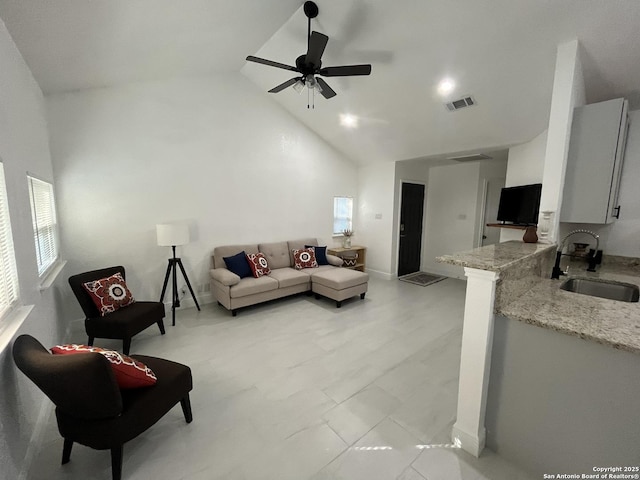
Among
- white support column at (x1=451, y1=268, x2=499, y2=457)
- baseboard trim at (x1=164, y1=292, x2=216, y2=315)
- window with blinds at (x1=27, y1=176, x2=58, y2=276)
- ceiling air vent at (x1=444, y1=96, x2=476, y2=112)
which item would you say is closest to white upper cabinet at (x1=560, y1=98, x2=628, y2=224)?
ceiling air vent at (x1=444, y1=96, x2=476, y2=112)

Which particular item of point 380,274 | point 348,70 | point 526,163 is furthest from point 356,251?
point 348,70

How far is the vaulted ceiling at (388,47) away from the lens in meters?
2.06

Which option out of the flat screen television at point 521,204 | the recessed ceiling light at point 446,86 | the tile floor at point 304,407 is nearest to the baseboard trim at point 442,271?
the flat screen television at point 521,204

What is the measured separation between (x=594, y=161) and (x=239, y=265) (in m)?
4.05

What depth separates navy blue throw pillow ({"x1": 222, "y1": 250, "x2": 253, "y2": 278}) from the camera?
13.1 feet

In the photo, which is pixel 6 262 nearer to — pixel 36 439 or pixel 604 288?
pixel 36 439

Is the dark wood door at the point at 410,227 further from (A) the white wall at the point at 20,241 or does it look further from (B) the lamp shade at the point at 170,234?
(A) the white wall at the point at 20,241

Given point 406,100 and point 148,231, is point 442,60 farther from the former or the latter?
point 148,231

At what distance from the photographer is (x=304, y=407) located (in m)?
2.04

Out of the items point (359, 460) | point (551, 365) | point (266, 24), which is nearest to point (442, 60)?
point (266, 24)

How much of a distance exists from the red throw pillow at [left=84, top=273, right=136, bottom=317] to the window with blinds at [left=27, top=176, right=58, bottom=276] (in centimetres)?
41

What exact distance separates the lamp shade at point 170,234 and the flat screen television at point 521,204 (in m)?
4.33

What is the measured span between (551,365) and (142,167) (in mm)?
4370

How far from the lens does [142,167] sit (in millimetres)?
3498
